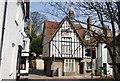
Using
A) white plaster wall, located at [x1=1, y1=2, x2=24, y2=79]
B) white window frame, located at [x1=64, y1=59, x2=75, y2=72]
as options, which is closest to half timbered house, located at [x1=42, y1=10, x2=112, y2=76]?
white window frame, located at [x1=64, y1=59, x2=75, y2=72]

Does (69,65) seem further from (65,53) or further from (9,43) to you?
(9,43)

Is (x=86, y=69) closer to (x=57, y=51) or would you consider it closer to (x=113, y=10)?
(x=57, y=51)

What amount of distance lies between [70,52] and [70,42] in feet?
5.40

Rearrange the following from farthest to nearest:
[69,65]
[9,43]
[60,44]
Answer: [60,44], [69,65], [9,43]

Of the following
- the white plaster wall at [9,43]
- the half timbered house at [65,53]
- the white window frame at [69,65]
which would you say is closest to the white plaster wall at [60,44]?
the half timbered house at [65,53]

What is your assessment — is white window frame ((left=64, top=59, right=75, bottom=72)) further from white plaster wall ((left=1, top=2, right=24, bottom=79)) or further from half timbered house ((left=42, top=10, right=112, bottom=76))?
white plaster wall ((left=1, top=2, right=24, bottom=79))

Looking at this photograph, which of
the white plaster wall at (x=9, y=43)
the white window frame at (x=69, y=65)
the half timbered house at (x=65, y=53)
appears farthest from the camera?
the white window frame at (x=69, y=65)

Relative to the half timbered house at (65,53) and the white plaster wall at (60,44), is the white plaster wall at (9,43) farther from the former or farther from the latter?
the white plaster wall at (60,44)

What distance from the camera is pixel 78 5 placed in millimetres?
8242

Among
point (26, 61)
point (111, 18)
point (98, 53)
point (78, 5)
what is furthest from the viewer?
point (98, 53)

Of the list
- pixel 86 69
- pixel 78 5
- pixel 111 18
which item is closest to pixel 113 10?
pixel 111 18

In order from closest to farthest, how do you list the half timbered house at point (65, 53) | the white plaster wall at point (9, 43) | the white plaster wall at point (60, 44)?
the white plaster wall at point (9, 43)
the half timbered house at point (65, 53)
the white plaster wall at point (60, 44)

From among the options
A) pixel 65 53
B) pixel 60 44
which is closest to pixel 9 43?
pixel 60 44

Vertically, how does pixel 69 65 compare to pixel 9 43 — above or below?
below
